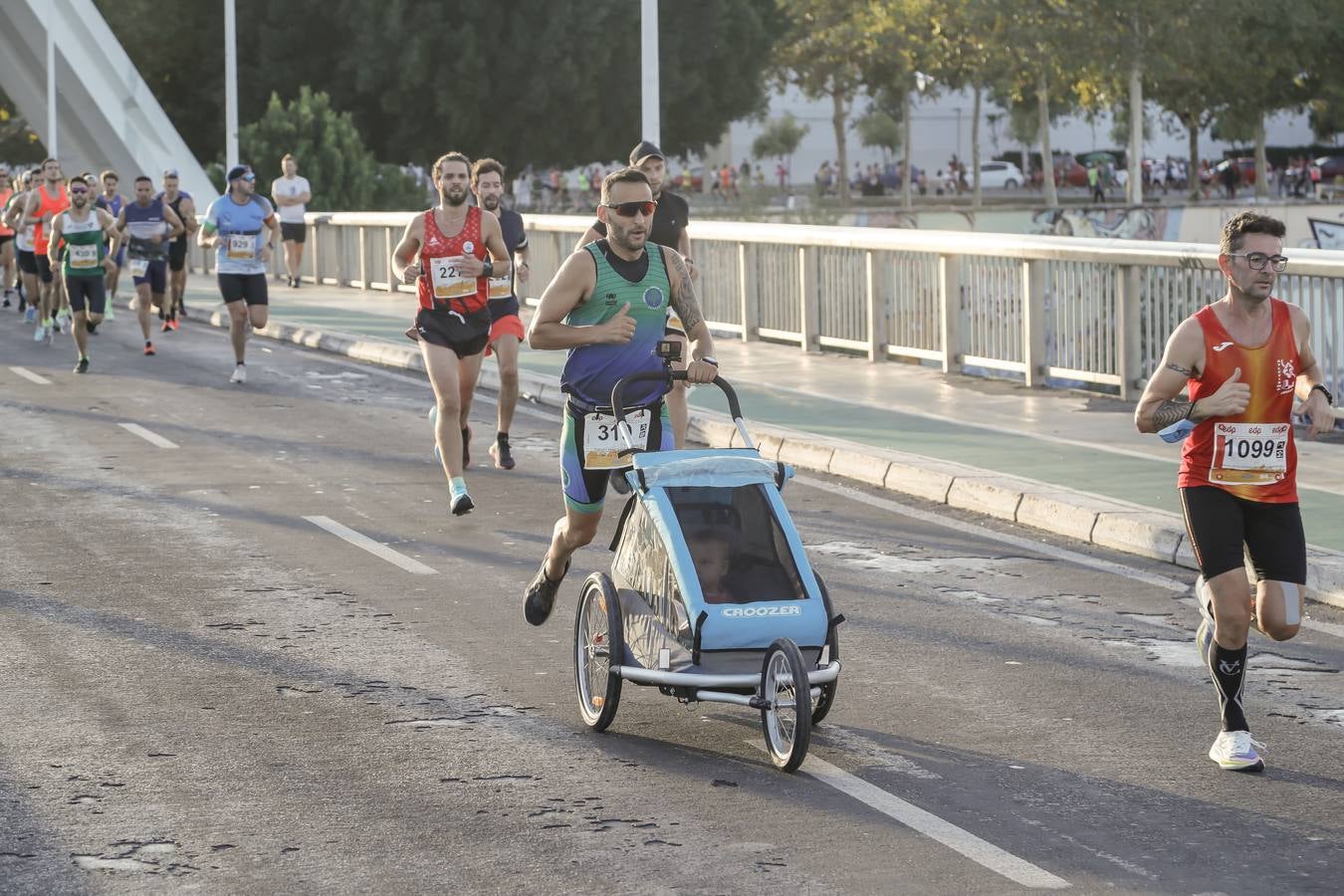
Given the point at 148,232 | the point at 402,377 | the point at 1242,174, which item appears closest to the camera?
the point at 402,377

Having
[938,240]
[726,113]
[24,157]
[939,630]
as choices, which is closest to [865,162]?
[24,157]

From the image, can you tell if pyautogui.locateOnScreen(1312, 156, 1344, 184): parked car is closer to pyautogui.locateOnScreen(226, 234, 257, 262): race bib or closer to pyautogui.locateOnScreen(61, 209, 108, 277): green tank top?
pyautogui.locateOnScreen(61, 209, 108, 277): green tank top

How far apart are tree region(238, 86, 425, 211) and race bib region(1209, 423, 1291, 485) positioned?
125 ft

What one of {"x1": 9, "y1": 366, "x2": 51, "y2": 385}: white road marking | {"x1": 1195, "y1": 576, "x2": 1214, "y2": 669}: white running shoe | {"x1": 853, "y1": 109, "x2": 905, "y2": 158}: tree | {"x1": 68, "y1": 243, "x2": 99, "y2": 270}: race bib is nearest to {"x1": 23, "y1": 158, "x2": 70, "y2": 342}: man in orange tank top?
{"x1": 9, "y1": 366, "x2": 51, "y2": 385}: white road marking

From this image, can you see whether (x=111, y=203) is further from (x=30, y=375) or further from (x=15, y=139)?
(x=15, y=139)

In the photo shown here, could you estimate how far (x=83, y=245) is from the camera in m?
21.3

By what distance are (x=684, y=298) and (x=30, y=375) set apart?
14.1m

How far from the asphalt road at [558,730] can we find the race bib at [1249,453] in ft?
3.07

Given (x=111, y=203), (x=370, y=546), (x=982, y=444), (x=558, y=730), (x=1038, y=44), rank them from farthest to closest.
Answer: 1. (x=1038, y=44)
2. (x=111, y=203)
3. (x=982, y=444)
4. (x=370, y=546)
5. (x=558, y=730)

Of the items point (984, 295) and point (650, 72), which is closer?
point (984, 295)

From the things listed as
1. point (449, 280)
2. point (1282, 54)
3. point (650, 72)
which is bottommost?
point (449, 280)

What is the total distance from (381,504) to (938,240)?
23.9 ft

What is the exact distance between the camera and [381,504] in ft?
42.4

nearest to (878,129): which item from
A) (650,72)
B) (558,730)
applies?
(650,72)
